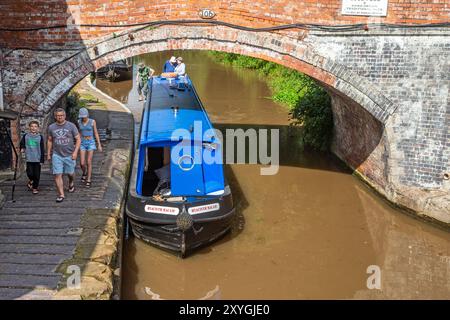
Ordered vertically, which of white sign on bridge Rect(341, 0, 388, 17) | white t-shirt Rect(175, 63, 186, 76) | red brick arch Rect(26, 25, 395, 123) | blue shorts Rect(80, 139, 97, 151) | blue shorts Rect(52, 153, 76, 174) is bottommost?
blue shorts Rect(52, 153, 76, 174)

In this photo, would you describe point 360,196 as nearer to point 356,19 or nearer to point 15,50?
point 356,19

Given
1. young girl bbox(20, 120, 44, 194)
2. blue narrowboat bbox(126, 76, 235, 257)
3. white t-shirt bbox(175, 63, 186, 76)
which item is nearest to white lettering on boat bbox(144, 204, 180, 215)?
blue narrowboat bbox(126, 76, 235, 257)

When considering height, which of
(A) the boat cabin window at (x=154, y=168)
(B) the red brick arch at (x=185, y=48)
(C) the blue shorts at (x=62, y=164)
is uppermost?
(B) the red brick arch at (x=185, y=48)

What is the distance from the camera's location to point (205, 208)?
811 centimetres

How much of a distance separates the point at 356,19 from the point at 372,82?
115 centimetres

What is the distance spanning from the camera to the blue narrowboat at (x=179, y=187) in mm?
8016

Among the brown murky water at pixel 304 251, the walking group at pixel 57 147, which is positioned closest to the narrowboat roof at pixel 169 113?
the walking group at pixel 57 147

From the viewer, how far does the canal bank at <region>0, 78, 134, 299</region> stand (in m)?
6.11

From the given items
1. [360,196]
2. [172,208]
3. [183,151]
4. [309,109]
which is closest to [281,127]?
[309,109]

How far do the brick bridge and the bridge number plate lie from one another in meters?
0.07

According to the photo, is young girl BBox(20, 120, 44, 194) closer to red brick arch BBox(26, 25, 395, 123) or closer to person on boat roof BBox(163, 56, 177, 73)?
red brick arch BBox(26, 25, 395, 123)

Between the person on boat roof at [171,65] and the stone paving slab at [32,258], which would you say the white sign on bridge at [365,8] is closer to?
the stone paving slab at [32,258]

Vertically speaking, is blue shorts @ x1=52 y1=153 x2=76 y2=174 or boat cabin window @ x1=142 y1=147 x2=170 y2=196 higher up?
blue shorts @ x1=52 y1=153 x2=76 y2=174

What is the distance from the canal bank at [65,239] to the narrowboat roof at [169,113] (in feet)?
3.54
